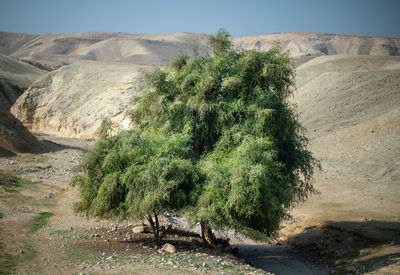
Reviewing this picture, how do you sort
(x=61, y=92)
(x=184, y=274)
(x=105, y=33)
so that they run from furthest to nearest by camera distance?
(x=105, y=33) < (x=61, y=92) < (x=184, y=274)

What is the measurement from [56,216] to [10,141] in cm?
1409

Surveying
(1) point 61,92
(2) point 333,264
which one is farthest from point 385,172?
(1) point 61,92

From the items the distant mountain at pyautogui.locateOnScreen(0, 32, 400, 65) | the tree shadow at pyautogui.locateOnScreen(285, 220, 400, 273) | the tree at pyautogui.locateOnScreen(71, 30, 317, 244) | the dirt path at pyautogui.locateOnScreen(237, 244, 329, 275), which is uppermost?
the distant mountain at pyautogui.locateOnScreen(0, 32, 400, 65)

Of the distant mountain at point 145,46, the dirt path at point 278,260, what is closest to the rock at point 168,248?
the dirt path at point 278,260

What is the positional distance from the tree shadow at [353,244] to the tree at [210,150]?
285cm

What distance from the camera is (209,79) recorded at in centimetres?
1348

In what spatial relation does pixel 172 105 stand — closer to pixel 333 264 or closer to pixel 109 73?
pixel 333 264

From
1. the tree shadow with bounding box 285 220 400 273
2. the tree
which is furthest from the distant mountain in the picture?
the tree

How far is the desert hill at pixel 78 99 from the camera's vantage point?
4053 centimetres

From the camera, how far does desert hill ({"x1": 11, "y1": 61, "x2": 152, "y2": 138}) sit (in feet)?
133

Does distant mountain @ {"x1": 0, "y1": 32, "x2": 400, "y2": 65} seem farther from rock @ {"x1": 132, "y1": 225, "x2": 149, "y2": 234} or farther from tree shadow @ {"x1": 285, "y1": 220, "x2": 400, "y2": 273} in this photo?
rock @ {"x1": 132, "y1": 225, "x2": 149, "y2": 234}

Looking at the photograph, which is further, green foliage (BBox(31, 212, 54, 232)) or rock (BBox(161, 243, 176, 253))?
green foliage (BBox(31, 212, 54, 232))

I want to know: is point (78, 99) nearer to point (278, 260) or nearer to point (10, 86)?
point (10, 86)

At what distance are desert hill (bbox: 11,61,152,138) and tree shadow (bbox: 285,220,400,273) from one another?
80.2 feet
